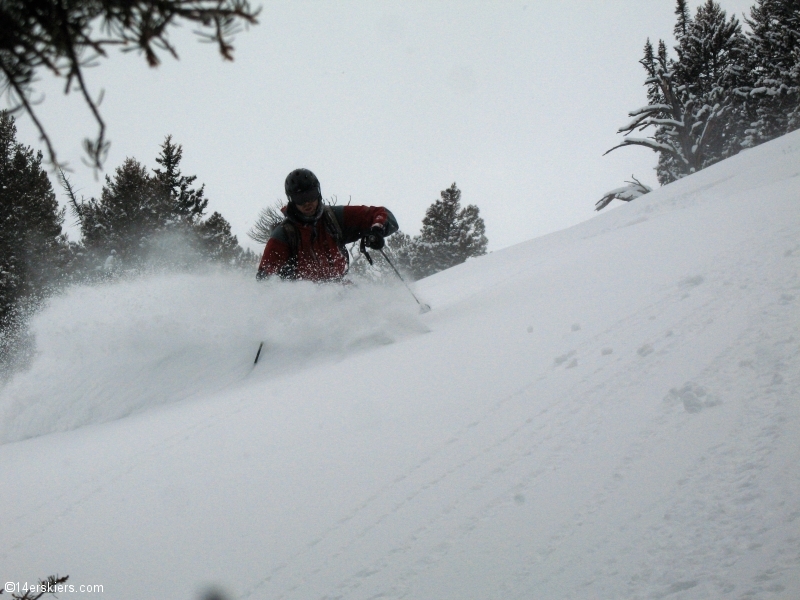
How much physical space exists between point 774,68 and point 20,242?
30724 millimetres

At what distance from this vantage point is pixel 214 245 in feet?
80.4

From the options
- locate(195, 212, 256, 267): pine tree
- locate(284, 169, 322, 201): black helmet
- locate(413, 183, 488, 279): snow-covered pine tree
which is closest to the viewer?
locate(284, 169, 322, 201): black helmet

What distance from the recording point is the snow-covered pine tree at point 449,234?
34.8 metres

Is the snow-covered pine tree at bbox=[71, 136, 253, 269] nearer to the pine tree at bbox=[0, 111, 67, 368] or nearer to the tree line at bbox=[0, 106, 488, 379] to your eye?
the tree line at bbox=[0, 106, 488, 379]

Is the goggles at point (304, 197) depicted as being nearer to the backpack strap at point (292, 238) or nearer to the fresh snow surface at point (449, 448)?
the backpack strap at point (292, 238)

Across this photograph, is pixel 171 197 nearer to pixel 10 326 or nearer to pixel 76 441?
pixel 10 326

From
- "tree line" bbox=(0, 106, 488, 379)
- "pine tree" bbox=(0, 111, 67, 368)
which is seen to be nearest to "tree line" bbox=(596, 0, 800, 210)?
"tree line" bbox=(0, 106, 488, 379)

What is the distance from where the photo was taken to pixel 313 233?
5.91m

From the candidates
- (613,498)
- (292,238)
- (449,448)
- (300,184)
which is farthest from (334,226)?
(613,498)

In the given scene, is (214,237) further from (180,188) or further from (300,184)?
(300,184)

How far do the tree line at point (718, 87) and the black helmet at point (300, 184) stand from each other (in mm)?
14786

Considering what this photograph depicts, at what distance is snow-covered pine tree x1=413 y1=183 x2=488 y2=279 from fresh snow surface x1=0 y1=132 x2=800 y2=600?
1173 inches

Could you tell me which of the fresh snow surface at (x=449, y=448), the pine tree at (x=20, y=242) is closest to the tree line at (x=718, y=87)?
the fresh snow surface at (x=449, y=448)

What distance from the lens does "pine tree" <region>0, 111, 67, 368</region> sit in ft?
45.9
